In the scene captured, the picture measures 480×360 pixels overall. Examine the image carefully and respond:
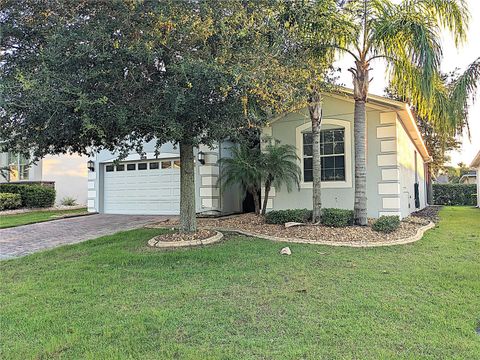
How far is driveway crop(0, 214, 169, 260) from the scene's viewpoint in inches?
313

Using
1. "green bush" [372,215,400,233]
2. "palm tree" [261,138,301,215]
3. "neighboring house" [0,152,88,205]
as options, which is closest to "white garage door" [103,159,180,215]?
"palm tree" [261,138,301,215]

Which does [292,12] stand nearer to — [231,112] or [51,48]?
[231,112]

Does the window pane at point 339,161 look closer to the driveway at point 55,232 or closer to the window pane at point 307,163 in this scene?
the window pane at point 307,163

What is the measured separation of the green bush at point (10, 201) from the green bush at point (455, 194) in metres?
27.0

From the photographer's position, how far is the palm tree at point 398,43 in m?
7.19

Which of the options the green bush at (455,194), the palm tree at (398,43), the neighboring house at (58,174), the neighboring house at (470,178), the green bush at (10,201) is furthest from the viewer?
A: the neighboring house at (470,178)

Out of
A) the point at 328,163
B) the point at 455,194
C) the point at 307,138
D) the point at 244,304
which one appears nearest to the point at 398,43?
the point at 307,138

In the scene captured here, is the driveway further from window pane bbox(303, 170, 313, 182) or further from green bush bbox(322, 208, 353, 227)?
green bush bbox(322, 208, 353, 227)

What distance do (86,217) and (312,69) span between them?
10.8 m

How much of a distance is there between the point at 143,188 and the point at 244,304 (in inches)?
431

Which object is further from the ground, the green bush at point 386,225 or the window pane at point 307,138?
the window pane at point 307,138

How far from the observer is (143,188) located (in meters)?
14.1

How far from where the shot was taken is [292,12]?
22.6 feet

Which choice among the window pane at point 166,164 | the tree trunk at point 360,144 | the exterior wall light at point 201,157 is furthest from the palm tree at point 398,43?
the window pane at point 166,164
